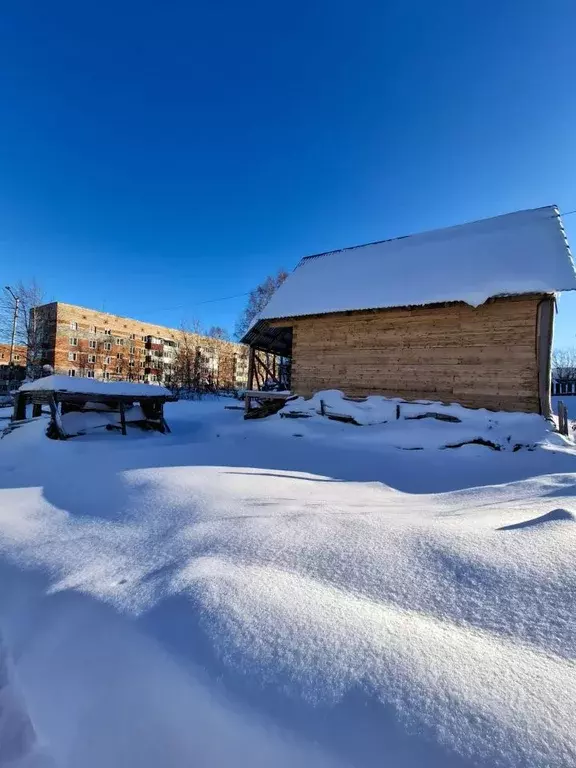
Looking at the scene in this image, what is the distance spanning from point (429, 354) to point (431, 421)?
7.78ft

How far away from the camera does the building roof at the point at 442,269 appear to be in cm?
1022

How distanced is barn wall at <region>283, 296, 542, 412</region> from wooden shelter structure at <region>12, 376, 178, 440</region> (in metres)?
5.26

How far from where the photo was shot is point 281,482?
5.37 meters

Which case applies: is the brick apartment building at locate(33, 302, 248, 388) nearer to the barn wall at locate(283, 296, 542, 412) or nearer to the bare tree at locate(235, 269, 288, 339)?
the bare tree at locate(235, 269, 288, 339)

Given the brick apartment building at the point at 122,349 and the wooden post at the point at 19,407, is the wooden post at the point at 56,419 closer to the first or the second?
the wooden post at the point at 19,407

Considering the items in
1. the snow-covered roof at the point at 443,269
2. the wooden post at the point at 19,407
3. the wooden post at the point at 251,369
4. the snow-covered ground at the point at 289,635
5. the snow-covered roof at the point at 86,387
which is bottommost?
the snow-covered ground at the point at 289,635

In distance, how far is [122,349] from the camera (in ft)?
188

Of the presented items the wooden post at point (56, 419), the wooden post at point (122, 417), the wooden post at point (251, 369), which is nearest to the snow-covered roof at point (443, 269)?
the wooden post at point (251, 369)

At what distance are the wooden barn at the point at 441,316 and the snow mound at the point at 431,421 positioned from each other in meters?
0.78

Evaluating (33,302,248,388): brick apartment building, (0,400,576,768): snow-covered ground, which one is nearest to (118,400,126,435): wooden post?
(0,400,576,768): snow-covered ground

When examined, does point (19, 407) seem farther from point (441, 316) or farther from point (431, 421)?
point (441, 316)

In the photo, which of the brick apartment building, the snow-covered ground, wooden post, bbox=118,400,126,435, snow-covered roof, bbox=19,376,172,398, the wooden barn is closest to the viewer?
the snow-covered ground

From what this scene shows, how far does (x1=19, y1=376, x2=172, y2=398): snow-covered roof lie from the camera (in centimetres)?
902

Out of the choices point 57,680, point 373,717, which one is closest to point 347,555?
point 373,717
